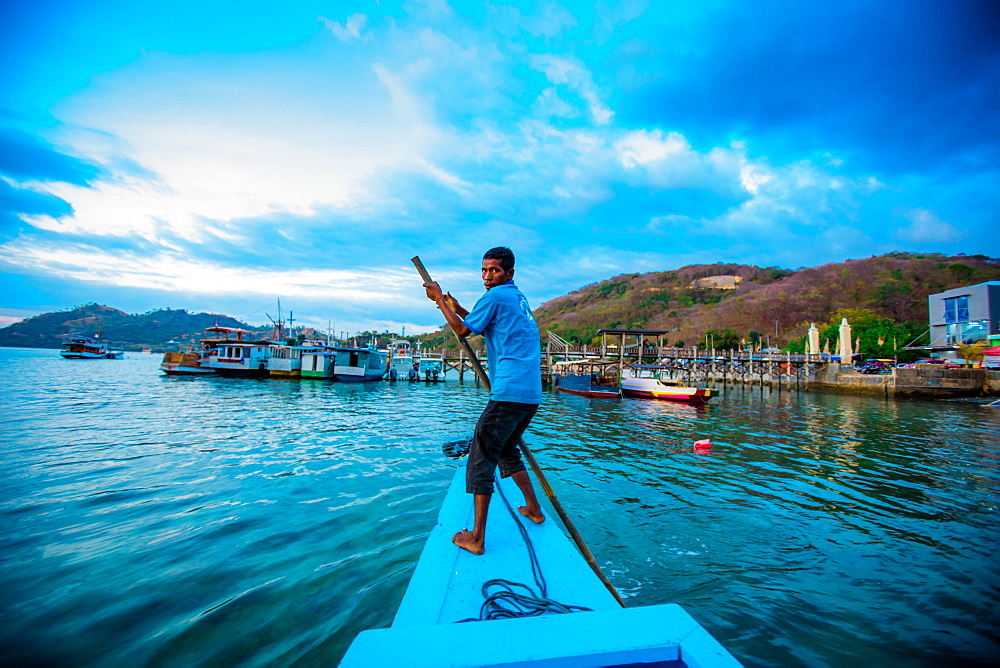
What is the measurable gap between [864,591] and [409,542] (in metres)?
4.09

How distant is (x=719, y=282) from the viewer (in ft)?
380

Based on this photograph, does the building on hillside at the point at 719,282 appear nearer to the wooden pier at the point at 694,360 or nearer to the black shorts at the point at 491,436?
the wooden pier at the point at 694,360

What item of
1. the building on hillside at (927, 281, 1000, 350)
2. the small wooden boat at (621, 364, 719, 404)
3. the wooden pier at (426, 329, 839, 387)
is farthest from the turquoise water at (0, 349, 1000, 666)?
the building on hillside at (927, 281, 1000, 350)

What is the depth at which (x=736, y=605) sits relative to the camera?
3.23 metres

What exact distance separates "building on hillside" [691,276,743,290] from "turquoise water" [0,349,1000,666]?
381ft

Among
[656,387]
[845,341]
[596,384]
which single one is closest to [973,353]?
[845,341]

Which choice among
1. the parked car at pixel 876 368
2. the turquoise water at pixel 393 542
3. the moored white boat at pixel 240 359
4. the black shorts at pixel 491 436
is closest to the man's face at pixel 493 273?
the black shorts at pixel 491 436

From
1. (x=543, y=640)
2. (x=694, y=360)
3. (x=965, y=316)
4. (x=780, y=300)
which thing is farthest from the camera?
(x=780, y=300)

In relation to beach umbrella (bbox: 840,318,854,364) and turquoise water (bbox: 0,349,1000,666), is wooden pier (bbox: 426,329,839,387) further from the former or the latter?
turquoise water (bbox: 0,349,1000,666)

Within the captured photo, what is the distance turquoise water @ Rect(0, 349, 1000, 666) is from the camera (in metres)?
2.82

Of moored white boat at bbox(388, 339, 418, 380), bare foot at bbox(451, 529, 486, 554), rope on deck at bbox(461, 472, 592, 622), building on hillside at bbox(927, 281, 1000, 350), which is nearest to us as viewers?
rope on deck at bbox(461, 472, 592, 622)

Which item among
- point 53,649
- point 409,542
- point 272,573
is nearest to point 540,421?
point 409,542

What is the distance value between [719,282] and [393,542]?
129m

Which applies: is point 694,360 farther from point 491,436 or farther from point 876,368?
point 491,436
